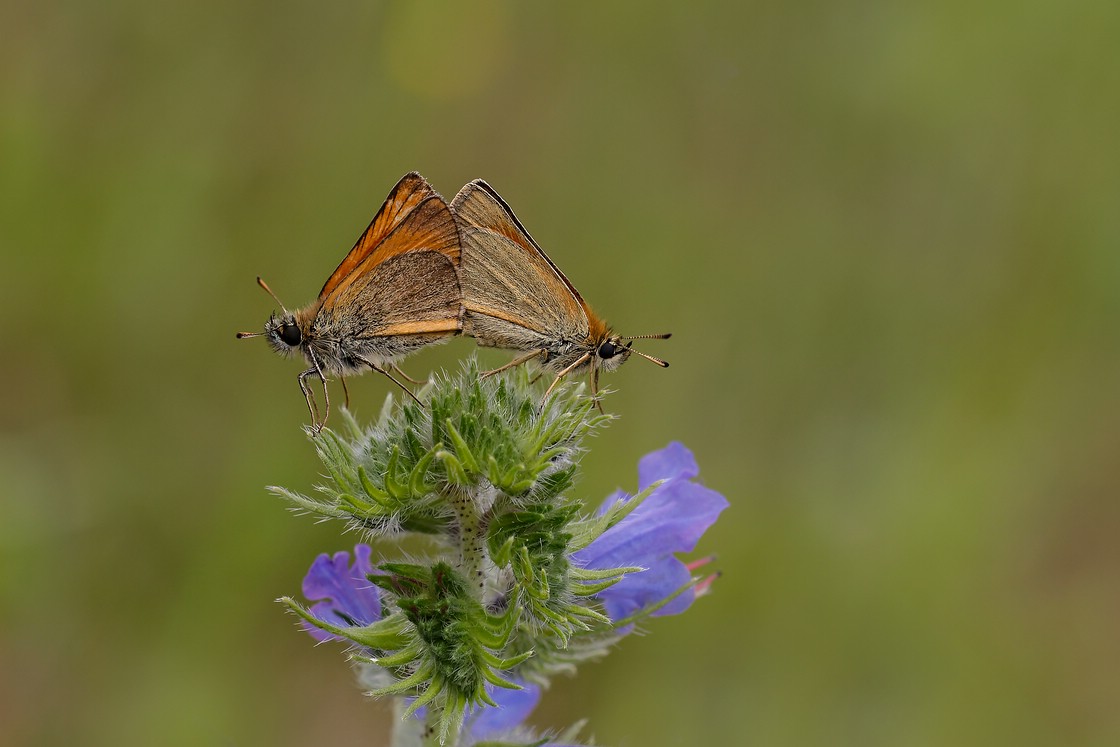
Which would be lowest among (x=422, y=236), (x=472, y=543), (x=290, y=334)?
(x=472, y=543)

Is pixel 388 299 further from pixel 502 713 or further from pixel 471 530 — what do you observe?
pixel 502 713

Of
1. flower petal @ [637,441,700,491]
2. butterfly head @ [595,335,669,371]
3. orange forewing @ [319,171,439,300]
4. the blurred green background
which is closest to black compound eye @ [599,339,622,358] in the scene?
butterfly head @ [595,335,669,371]

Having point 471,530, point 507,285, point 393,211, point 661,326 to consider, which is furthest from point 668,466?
point 661,326

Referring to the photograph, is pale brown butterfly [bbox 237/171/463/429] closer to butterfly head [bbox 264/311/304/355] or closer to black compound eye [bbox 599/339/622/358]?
butterfly head [bbox 264/311/304/355]

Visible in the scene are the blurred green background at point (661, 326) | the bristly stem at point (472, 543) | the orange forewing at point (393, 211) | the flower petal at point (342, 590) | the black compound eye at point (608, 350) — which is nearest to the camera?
the bristly stem at point (472, 543)

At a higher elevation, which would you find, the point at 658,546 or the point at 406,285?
the point at 406,285

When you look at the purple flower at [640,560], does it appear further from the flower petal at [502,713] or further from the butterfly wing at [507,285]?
the butterfly wing at [507,285]

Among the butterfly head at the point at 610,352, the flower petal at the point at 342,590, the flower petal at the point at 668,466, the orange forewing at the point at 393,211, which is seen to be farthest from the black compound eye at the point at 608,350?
the flower petal at the point at 342,590
